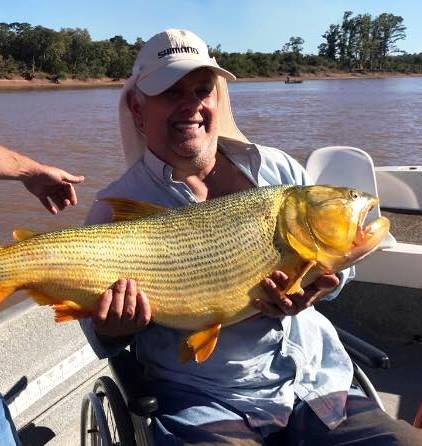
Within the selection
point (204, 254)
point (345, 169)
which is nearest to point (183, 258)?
point (204, 254)

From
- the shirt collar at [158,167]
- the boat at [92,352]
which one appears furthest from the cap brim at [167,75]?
the boat at [92,352]

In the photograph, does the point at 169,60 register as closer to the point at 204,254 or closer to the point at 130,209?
the point at 130,209

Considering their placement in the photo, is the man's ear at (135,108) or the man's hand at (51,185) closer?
the man's ear at (135,108)

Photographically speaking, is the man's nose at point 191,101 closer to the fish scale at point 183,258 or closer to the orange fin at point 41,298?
the fish scale at point 183,258

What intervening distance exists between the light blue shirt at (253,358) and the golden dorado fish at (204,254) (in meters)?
0.22

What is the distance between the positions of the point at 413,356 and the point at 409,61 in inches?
5976

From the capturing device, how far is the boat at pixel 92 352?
3188mm

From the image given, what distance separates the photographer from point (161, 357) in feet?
8.24

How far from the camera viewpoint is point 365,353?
9.00 feet

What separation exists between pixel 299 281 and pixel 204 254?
37 cm

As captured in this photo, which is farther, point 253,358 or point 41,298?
point 253,358

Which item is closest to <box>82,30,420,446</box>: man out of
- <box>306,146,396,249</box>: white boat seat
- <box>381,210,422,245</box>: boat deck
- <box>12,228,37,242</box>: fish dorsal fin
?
<box>12,228,37,242</box>: fish dorsal fin

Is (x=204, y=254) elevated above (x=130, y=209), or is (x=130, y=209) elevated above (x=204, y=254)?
(x=130, y=209)

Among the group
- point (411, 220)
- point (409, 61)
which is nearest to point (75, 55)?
point (409, 61)
